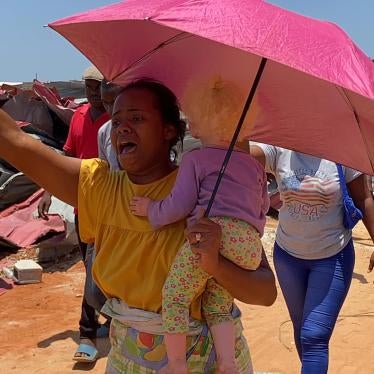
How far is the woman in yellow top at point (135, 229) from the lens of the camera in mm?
2141

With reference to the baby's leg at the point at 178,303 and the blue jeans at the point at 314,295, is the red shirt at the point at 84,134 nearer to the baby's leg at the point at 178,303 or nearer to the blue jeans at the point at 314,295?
the blue jeans at the point at 314,295

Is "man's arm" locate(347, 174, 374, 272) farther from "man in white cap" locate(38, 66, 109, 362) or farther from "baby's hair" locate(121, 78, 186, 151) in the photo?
"man in white cap" locate(38, 66, 109, 362)

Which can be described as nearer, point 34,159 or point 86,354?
point 34,159

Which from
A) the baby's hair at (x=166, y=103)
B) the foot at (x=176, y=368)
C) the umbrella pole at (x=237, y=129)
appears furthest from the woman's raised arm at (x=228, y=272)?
the baby's hair at (x=166, y=103)

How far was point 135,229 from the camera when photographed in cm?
219

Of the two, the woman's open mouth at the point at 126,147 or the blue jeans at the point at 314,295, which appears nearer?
the woman's open mouth at the point at 126,147

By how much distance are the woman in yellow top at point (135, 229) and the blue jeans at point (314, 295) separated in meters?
1.52

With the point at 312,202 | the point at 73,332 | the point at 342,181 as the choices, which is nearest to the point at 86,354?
the point at 73,332

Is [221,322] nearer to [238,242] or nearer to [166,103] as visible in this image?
[238,242]

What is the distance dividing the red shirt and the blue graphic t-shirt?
1.77m

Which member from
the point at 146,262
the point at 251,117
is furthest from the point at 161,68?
the point at 146,262

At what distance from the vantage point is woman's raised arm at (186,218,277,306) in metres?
2.04

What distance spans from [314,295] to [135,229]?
192 cm

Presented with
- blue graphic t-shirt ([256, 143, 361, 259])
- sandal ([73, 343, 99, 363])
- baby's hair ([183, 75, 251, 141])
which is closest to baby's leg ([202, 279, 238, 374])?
baby's hair ([183, 75, 251, 141])
